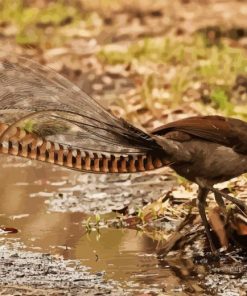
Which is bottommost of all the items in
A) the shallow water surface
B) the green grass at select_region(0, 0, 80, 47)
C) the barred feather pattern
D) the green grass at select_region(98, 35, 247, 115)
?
the shallow water surface

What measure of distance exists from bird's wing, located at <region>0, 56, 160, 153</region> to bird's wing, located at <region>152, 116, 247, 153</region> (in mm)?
235

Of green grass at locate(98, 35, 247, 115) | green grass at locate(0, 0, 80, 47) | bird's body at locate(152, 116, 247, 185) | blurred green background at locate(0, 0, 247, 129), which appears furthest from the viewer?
green grass at locate(0, 0, 80, 47)

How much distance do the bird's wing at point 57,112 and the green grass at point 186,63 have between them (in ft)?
13.9

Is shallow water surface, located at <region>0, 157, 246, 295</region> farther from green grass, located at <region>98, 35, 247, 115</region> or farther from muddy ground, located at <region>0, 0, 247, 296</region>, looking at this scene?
green grass, located at <region>98, 35, 247, 115</region>

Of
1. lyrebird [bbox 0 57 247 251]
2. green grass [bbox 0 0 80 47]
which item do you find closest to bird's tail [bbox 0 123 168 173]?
lyrebird [bbox 0 57 247 251]

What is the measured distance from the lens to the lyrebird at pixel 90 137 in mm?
5223

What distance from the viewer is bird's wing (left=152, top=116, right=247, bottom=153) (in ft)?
18.5

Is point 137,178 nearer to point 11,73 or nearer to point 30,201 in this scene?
point 30,201

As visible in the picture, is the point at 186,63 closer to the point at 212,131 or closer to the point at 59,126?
the point at 212,131

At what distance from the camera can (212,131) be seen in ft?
18.6

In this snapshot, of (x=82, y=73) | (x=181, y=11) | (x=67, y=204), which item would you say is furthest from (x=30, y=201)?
(x=181, y=11)

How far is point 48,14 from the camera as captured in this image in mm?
17375

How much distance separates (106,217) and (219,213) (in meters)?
0.98

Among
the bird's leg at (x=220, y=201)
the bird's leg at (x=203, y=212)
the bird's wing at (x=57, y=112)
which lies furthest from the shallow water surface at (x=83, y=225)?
the bird's wing at (x=57, y=112)
